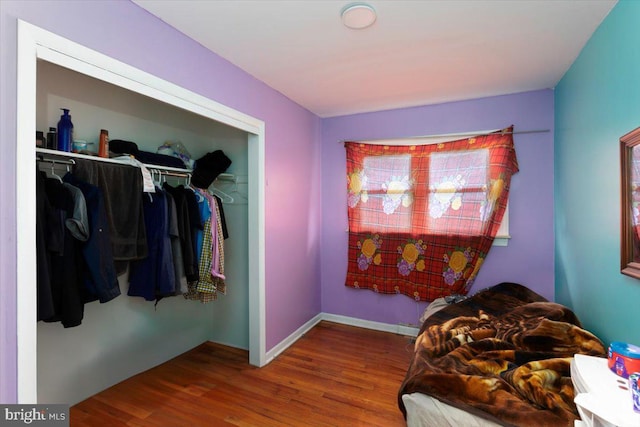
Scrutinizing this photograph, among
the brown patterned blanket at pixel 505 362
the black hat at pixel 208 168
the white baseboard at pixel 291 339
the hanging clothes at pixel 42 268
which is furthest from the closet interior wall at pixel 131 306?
the brown patterned blanket at pixel 505 362

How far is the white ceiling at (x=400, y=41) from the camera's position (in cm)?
165

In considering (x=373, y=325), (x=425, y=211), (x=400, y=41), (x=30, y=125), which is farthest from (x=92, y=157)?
(x=373, y=325)

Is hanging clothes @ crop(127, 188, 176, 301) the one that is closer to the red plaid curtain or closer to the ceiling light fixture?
the ceiling light fixture

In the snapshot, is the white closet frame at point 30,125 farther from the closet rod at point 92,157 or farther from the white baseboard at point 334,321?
the white baseboard at point 334,321

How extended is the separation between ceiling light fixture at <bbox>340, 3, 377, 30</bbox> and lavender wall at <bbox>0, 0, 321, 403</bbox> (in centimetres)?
100

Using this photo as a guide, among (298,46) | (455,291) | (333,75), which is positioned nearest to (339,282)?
(455,291)

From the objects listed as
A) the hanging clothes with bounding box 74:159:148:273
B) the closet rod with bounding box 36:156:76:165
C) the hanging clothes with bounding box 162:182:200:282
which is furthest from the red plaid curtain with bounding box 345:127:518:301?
the closet rod with bounding box 36:156:76:165

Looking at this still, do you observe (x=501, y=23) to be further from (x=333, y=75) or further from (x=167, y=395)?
(x=167, y=395)

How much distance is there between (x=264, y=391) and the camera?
7.34ft

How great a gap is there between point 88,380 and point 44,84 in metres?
2.01

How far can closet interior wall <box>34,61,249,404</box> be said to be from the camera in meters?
1.94

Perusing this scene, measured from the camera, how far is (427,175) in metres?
3.12

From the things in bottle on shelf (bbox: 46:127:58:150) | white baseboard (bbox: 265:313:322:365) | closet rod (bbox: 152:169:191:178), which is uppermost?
bottle on shelf (bbox: 46:127:58:150)

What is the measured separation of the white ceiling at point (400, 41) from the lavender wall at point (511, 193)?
0.23m
